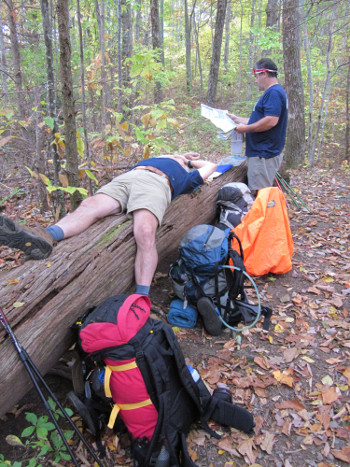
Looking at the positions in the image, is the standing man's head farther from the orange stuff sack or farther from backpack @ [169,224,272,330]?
backpack @ [169,224,272,330]

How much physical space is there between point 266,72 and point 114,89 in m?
4.67

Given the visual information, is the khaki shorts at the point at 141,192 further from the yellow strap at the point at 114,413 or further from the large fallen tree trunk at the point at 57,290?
the yellow strap at the point at 114,413

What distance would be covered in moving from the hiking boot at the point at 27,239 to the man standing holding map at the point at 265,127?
11.1ft

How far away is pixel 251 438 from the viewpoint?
7.04 feet

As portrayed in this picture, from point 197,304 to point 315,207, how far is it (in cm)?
395

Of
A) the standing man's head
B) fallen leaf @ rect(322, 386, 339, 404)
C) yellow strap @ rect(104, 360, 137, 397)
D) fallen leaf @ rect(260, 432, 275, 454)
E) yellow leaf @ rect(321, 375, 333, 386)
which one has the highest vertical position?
the standing man's head

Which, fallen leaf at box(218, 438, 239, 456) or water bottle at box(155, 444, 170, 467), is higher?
water bottle at box(155, 444, 170, 467)

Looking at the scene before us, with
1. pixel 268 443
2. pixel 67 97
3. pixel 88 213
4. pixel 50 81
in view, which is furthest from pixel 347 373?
pixel 50 81

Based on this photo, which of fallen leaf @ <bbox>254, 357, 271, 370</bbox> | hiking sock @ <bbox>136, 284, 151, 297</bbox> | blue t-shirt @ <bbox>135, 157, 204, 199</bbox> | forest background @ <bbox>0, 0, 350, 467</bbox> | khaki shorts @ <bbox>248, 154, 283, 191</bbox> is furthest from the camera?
khaki shorts @ <bbox>248, 154, 283, 191</bbox>

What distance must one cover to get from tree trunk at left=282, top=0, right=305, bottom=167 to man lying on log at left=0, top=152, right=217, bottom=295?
5698mm

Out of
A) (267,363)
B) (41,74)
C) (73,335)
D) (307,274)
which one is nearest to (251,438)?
(267,363)

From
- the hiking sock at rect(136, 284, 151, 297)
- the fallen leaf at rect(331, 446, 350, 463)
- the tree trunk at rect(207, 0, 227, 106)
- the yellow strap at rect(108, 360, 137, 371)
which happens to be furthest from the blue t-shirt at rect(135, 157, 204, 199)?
the tree trunk at rect(207, 0, 227, 106)

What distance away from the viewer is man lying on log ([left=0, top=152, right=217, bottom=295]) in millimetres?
2484

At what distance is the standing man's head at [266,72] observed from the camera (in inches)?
174
